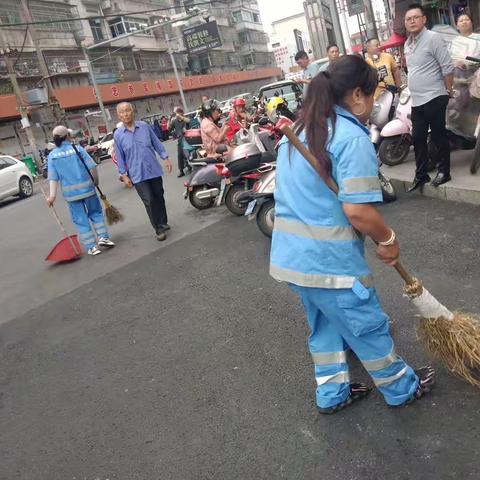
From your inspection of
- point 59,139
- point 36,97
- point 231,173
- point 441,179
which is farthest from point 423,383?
point 36,97

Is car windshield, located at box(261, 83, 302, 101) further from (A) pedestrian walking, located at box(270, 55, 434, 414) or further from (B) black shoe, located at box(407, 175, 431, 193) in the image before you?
(A) pedestrian walking, located at box(270, 55, 434, 414)

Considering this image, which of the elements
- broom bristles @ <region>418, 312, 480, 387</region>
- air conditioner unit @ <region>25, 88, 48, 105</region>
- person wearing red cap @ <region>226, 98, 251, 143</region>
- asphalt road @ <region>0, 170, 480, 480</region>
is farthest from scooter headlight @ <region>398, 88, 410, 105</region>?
air conditioner unit @ <region>25, 88, 48, 105</region>

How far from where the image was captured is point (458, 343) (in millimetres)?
2449

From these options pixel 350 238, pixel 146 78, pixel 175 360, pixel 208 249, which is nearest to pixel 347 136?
pixel 350 238

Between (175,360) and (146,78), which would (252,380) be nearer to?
(175,360)

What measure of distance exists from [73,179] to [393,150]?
428cm

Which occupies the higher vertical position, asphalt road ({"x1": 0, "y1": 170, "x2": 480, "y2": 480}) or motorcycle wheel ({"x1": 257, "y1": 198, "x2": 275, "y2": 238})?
motorcycle wheel ({"x1": 257, "y1": 198, "x2": 275, "y2": 238})

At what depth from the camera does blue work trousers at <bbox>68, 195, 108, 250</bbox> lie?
6.77 m

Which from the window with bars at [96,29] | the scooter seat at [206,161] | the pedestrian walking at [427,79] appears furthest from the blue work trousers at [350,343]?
the window with bars at [96,29]

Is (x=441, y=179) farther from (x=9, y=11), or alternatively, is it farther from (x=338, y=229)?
(x=9, y=11)

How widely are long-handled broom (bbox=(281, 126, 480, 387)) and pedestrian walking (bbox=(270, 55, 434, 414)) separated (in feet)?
0.64

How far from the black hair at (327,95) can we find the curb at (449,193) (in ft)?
11.5

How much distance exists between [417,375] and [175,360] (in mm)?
1650

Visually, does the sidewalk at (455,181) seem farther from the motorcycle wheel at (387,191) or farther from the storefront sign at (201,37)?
the storefront sign at (201,37)
